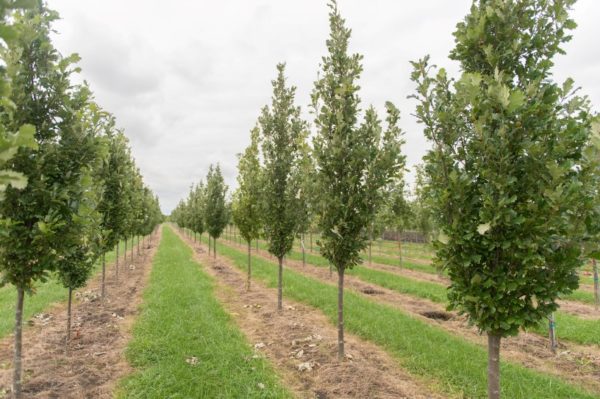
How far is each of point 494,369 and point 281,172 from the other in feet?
27.9

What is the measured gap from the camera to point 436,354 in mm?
7824

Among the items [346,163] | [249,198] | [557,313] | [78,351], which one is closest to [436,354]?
[346,163]

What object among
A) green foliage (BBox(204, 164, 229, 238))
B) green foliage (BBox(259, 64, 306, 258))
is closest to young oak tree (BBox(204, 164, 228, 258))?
green foliage (BBox(204, 164, 229, 238))

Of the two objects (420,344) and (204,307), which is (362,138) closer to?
(420,344)

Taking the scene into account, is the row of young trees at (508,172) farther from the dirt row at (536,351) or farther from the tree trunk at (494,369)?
the dirt row at (536,351)

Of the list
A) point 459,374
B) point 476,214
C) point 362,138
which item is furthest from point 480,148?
point 459,374

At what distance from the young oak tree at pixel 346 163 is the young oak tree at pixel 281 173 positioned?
3804 millimetres

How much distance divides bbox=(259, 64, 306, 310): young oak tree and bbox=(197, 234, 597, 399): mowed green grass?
267 cm

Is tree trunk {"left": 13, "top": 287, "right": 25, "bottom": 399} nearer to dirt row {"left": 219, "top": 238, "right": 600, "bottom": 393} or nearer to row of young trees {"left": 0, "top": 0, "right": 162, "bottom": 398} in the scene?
row of young trees {"left": 0, "top": 0, "right": 162, "bottom": 398}

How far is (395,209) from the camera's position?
69.9 ft

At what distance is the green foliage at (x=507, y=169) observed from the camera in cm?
413

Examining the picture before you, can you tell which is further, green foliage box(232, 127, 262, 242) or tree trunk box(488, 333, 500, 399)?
green foliage box(232, 127, 262, 242)

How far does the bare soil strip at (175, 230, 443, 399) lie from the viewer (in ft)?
21.3

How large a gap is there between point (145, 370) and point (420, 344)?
6044 mm
